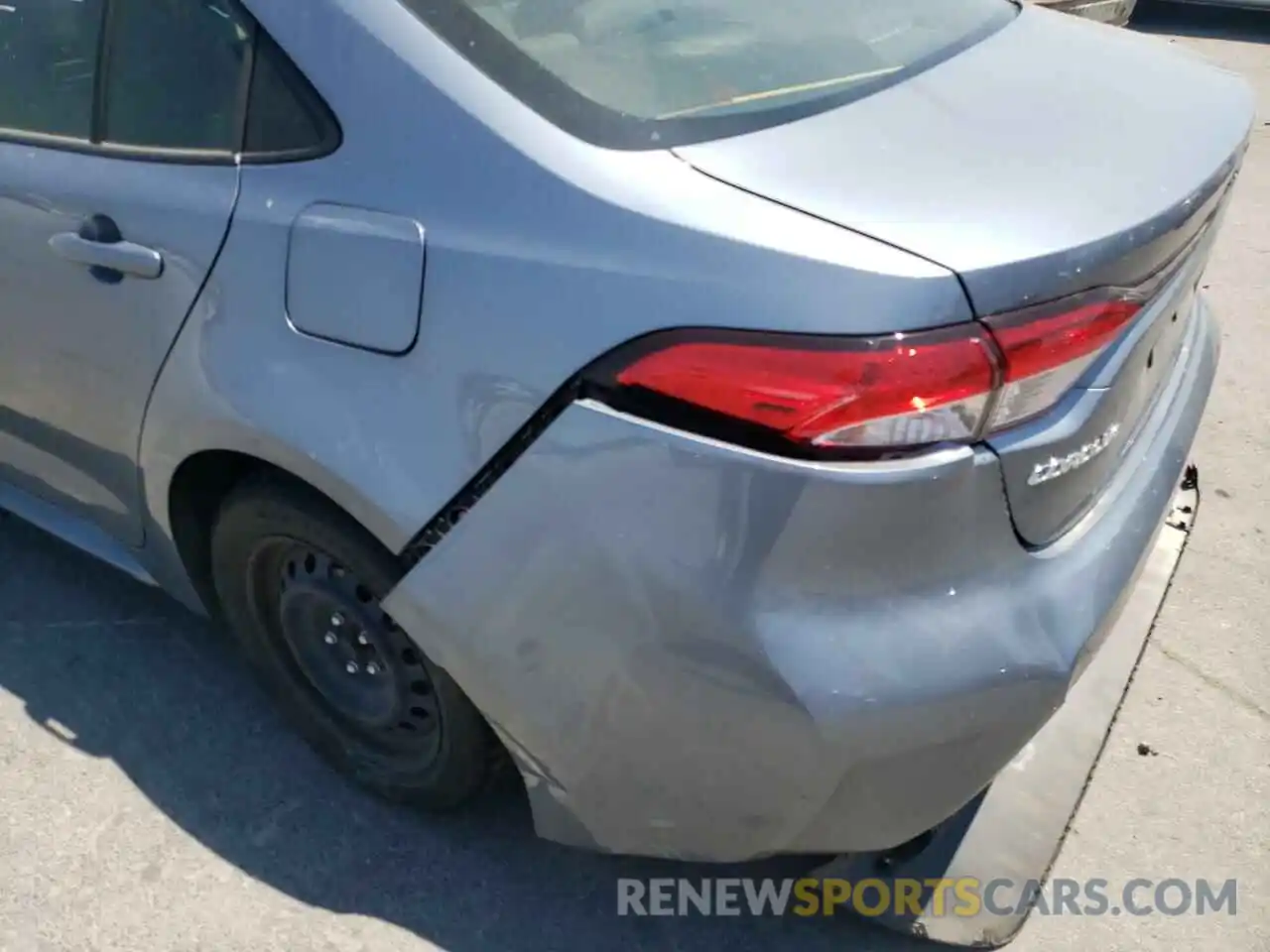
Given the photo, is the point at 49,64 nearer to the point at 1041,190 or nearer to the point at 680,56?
the point at 680,56

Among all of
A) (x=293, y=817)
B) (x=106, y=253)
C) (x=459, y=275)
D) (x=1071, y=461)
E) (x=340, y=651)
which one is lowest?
(x=293, y=817)

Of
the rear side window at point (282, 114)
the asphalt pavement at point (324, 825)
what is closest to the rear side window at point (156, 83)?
the rear side window at point (282, 114)

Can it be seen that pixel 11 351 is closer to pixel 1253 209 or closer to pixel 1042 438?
pixel 1042 438

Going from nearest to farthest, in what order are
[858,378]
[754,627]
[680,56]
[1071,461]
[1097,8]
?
[858,378] → [754,627] → [1071,461] → [680,56] → [1097,8]

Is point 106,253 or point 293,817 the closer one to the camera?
point 106,253

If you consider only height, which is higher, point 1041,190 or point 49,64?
point 1041,190

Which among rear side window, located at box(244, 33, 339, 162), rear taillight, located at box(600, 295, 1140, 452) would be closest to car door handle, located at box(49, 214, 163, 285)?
rear side window, located at box(244, 33, 339, 162)

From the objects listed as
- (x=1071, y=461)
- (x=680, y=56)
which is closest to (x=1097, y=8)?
(x=680, y=56)

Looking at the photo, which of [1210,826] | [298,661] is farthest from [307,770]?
[1210,826]

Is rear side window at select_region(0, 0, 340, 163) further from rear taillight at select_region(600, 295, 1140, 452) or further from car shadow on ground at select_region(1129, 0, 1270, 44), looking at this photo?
car shadow on ground at select_region(1129, 0, 1270, 44)

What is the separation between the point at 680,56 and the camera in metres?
1.81

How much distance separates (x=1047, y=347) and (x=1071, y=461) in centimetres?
21

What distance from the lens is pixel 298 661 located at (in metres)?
2.35

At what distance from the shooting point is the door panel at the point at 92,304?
6.48 ft
